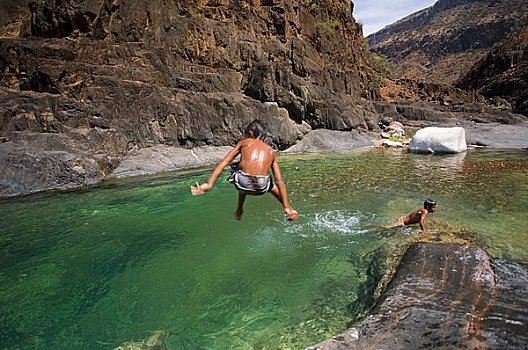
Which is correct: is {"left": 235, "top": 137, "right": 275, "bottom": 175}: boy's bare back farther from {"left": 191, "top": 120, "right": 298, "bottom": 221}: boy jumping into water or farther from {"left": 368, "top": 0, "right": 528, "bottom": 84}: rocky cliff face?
{"left": 368, "top": 0, "right": 528, "bottom": 84}: rocky cliff face

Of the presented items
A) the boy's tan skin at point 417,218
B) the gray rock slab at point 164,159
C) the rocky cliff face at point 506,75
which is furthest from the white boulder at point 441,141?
the rocky cliff face at point 506,75

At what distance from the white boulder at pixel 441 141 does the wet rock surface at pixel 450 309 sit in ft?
64.8

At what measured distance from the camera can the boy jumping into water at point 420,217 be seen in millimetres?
7238

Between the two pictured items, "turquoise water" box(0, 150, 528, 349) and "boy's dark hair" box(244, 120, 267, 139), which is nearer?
"turquoise water" box(0, 150, 528, 349)

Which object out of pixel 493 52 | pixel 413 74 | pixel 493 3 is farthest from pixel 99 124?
pixel 493 3

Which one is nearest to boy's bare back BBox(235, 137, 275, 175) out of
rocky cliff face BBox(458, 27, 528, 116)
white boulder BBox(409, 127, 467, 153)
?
white boulder BBox(409, 127, 467, 153)

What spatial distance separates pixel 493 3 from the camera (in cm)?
8506

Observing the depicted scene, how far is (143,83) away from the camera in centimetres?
2006

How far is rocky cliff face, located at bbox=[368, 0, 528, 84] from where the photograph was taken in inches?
2896

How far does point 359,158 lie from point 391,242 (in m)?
14.9

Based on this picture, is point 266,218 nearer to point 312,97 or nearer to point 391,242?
point 391,242

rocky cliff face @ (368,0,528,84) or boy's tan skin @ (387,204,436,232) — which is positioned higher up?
rocky cliff face @ (368,0,528,84)

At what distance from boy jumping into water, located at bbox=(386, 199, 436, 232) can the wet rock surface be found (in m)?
2.55

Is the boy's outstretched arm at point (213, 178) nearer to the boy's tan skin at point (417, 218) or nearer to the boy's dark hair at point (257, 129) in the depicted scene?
the boy's dark hair at point (257, 129)
